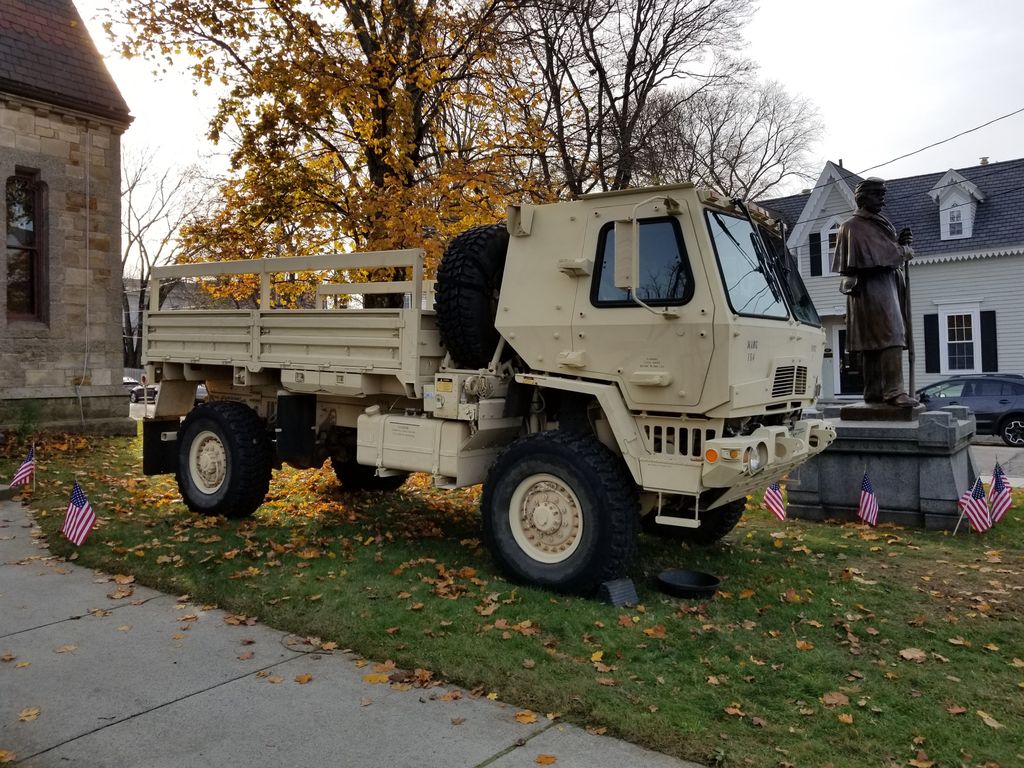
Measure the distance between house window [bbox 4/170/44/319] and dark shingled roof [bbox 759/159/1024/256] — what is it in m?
17.6

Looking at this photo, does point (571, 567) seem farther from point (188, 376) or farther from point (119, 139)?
point (119, 139)

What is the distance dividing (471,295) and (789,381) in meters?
2.44

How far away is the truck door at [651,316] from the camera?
16.9 feet

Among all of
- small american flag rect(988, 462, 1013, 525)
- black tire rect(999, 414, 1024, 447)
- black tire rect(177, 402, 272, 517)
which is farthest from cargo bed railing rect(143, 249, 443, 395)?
black tire rect(999, 414, 1024, 447)

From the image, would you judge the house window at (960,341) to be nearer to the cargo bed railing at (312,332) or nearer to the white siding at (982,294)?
the white siding at (982,294)

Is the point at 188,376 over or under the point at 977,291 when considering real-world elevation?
under

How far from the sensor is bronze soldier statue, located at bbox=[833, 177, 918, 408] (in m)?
8.73

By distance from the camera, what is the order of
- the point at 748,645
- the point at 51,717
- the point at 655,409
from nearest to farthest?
the point at 51,717 < the point at 748,645 < the point at 655,409

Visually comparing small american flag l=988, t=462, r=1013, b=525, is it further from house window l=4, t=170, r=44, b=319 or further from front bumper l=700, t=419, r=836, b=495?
house window l=4, t=170, r=44, b=319

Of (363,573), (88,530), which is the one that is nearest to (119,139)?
(88,530)

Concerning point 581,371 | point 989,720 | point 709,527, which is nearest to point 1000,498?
point 709,527

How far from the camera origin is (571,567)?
5426 mm

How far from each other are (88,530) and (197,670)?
10.3ft

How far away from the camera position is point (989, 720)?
3730mm
